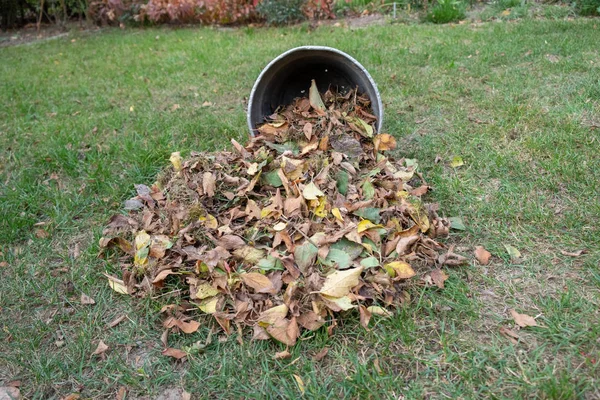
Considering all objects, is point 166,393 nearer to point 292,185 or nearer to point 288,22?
point 292,185

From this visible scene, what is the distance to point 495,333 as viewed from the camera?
2051 millimetres

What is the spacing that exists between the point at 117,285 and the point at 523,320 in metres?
1.96

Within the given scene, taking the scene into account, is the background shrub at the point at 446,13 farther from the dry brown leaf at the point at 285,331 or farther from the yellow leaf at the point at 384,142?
the dry brown leaf at the point at 285,331

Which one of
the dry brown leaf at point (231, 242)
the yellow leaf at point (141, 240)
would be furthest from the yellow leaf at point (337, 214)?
the yellow leaf at point (141, 240)

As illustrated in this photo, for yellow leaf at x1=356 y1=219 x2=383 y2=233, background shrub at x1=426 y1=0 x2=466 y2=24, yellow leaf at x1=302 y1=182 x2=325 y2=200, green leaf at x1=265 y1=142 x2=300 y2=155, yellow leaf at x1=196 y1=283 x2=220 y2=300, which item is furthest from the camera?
background shrub at x1=426 y1=0 x2=466 y2=24

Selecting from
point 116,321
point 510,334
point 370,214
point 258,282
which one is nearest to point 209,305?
point 258,282

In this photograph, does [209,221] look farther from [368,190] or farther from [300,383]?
[300,383]

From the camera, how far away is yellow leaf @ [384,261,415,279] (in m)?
2.24

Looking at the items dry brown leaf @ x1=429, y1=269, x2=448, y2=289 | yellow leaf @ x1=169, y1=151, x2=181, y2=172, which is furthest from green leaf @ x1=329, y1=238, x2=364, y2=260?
yellow leaf @ x1=169, y1=151, x2=181, y2=172

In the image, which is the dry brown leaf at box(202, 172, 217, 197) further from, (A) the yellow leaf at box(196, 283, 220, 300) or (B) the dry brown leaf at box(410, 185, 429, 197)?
(B) the dry brown leaf at box(410, 185, 429, 197)

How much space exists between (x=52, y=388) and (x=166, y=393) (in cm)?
50

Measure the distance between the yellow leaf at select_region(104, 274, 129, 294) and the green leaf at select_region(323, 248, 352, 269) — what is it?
1.07m

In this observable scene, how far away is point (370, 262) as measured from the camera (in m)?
2.28

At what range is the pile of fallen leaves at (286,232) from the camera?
220 cm
